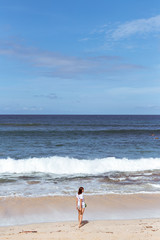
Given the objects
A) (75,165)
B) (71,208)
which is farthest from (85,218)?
(75,165)

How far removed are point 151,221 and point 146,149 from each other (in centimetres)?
1811

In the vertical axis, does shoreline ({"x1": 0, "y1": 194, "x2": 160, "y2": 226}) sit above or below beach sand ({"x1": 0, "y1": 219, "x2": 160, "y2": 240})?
below

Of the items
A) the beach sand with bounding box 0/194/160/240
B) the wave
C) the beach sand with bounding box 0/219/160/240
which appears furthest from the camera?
the wave

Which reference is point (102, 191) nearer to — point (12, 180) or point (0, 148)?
point (12, 180)

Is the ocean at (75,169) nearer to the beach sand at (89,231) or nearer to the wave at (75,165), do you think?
the wave at (75,165)

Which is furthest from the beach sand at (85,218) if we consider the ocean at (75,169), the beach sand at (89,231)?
the ocean at (75,169)

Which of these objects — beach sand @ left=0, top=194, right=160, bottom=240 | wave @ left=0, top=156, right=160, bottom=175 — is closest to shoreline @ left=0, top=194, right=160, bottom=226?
beach sand @ left=0, top=194, right=160, bottom=240

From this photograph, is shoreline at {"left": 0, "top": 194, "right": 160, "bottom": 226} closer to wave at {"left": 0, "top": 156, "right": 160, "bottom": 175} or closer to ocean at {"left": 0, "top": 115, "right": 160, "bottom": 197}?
ocean at {"left": 0, "top": 115, "right": 160, "bottom": 197}

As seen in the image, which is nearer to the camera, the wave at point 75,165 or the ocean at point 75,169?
the ocean at point 75,169

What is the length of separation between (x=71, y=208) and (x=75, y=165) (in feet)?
29.1

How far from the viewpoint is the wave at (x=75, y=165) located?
18.1 m

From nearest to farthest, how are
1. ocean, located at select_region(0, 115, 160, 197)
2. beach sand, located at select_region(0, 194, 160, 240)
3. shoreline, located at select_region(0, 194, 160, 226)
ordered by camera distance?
beach sand, located at select_region(0, 194, 160, 240)
shoreline, located at select_region(0, 194, 160, 226)
ocean, located at select_region(0, 115, 160, 197)

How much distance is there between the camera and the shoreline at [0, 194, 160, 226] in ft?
31.2

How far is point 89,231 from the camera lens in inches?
315
